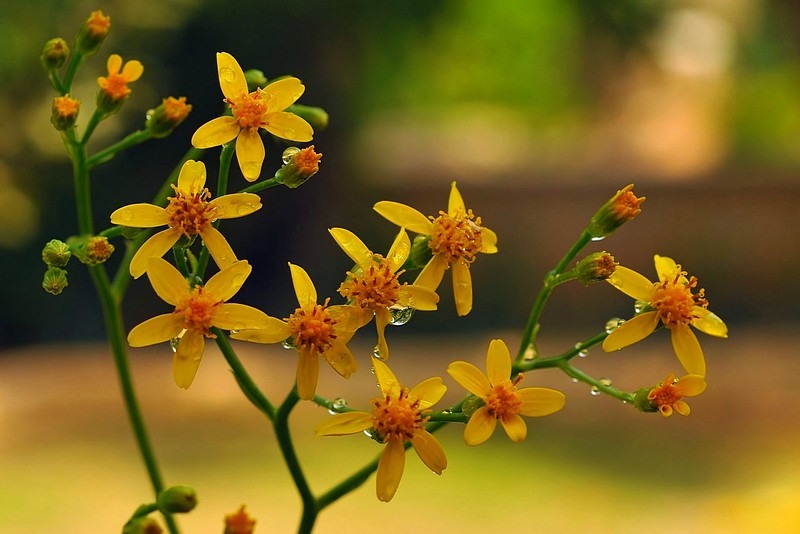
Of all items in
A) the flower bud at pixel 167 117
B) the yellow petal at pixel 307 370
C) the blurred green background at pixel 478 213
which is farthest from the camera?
the blurred green background at pixel 478 213

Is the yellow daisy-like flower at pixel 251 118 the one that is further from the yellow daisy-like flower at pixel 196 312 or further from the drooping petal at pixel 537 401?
the drooping petal at pixel 537 401

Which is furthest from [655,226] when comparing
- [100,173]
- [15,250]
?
[15,250]

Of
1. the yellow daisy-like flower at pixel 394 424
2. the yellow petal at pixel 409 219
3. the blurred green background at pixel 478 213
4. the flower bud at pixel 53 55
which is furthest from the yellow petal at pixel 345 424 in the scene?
the blurred green background at pixel 478 213

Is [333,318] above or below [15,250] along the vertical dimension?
above

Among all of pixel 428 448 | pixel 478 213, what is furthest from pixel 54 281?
pixel 478 213

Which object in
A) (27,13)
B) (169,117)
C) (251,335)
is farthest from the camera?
(27,13)

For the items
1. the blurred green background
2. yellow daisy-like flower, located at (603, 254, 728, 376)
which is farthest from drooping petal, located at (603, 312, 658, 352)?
the blurred green background

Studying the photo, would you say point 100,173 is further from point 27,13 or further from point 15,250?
point 27,13

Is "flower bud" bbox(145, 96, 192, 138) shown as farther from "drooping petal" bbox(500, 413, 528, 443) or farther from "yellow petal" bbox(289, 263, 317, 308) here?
"drooping petal" bbox(500, 413, 528, 443)
